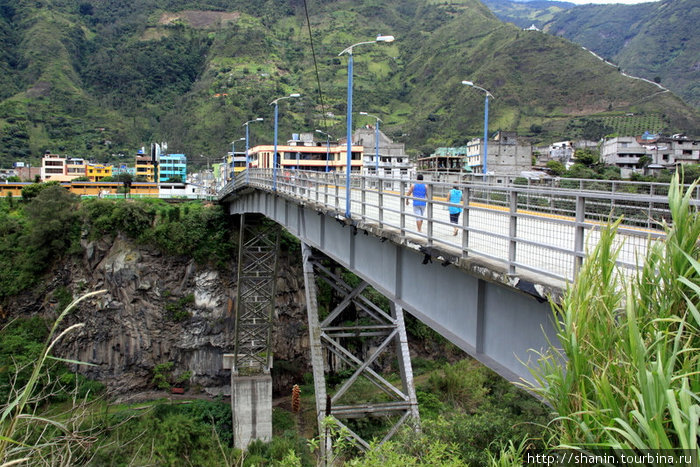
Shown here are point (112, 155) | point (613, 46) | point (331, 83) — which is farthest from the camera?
point (613, 46)

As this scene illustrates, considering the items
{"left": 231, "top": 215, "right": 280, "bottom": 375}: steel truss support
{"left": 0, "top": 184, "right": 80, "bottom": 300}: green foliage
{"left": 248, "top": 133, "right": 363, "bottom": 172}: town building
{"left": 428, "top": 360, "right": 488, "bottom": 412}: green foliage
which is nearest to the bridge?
{"left": 231, "top": 215, "right": 280, "bottom": 375}: steel truss support

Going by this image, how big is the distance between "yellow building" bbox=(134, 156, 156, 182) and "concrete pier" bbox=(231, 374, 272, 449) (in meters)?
51.5

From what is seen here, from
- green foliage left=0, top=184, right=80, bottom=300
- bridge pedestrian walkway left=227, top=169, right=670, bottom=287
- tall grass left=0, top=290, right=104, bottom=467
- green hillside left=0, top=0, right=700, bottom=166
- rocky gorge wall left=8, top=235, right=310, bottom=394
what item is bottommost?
rocky gorge wall left=8, top=235, right=310, bottom=394

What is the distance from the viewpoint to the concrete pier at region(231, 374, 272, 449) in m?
26.0

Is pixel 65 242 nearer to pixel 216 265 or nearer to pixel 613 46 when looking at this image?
pixel 216 265

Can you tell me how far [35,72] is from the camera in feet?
322

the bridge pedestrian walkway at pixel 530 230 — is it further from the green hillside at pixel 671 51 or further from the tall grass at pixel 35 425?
the green hillside at pixel 671 51

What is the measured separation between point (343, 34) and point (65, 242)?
4084 inches

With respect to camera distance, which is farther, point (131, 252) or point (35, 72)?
point (35, 72)

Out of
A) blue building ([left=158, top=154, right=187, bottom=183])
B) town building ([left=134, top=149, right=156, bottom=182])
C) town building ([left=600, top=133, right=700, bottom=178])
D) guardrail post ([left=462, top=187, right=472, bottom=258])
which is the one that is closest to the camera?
guardrail post ([left=462, top=187, right=472, bottom=258])

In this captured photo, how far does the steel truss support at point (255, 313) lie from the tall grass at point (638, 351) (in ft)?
78.6

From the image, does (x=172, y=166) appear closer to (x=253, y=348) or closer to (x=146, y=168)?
(x=146, y=168)

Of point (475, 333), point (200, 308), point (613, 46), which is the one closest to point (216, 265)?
point (200, 308)

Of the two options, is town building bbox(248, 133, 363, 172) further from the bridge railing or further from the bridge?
the bridge railing
